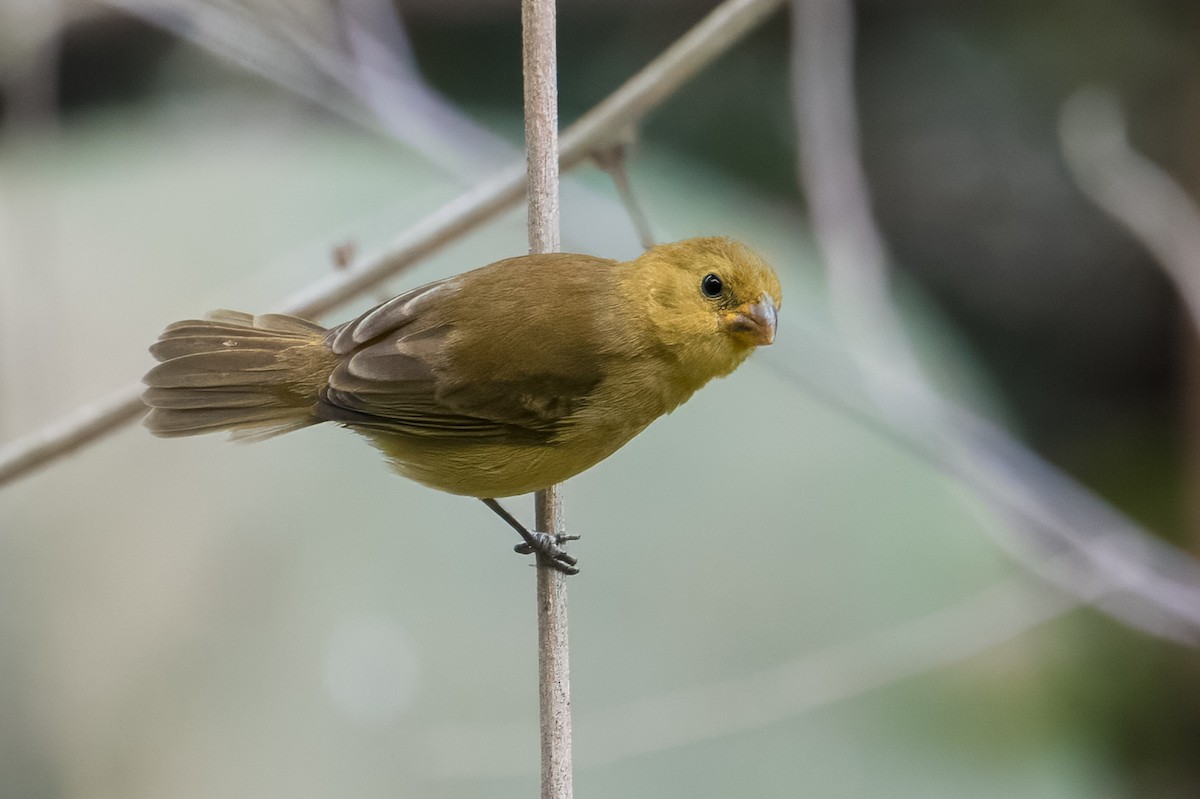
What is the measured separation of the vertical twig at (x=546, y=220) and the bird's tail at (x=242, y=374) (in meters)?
0.65

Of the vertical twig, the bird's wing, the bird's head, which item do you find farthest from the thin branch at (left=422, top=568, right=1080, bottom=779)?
the bird's head

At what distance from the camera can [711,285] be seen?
8.29 feet

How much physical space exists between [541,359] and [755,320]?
18.1 inches

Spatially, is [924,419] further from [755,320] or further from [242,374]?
[242,374]

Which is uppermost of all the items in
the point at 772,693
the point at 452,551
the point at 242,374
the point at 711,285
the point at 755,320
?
the point at 452,551

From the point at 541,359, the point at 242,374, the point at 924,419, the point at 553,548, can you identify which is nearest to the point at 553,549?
the point at 553,548

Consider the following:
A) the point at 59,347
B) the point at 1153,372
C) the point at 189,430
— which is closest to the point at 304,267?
the point at 59,347

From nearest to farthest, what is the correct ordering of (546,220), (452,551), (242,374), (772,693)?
(546,220)
(242,374)
(772,693)
(452,551)

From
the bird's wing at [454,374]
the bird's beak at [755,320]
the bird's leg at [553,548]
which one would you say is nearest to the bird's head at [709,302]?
the bird's beak at [755,320]

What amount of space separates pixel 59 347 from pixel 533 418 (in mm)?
2822

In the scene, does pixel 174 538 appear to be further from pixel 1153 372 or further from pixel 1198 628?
pixel 1153 372

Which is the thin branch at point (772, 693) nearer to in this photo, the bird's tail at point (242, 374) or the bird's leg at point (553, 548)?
the bird's leg at point (553, 548)

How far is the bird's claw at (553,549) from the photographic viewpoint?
2768 millimetres

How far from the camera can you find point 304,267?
188 inches
